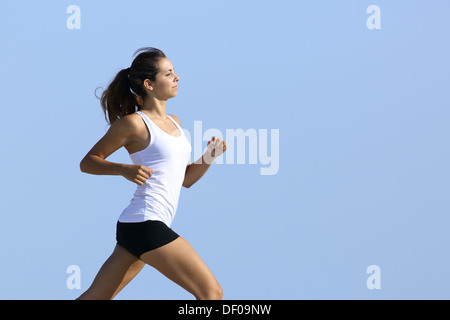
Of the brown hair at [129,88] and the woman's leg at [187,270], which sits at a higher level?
the brown hair at [129,88]

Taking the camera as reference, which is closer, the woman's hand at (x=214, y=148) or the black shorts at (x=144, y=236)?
the black shorts at (x=144, y=236)

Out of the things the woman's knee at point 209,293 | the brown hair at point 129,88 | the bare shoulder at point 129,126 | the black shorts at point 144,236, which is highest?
the brown hair at point 129,88

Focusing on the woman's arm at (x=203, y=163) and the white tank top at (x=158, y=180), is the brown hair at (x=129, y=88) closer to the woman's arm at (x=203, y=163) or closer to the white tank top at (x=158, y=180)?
the white tank top at (x=158, y=180)

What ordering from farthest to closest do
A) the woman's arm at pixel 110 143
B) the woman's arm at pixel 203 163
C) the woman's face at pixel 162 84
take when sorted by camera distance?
the woman's arm at pixel 203 163
the woman's face at pixel 162 84
the woman's arm at pixel 110 143

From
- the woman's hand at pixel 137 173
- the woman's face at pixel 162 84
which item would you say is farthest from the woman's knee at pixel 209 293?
the woman's face at pixel 162 84

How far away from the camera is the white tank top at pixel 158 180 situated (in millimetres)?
2383

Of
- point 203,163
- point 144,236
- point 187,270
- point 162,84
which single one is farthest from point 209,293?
point 162,84

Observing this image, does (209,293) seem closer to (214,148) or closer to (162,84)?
(214,148)

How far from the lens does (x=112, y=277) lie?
239cm

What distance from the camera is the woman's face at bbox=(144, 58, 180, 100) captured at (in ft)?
8.33

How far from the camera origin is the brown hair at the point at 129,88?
257 centimetres

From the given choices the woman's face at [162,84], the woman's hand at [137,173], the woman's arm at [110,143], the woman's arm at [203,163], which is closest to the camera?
the woman's hand at [137,173]
